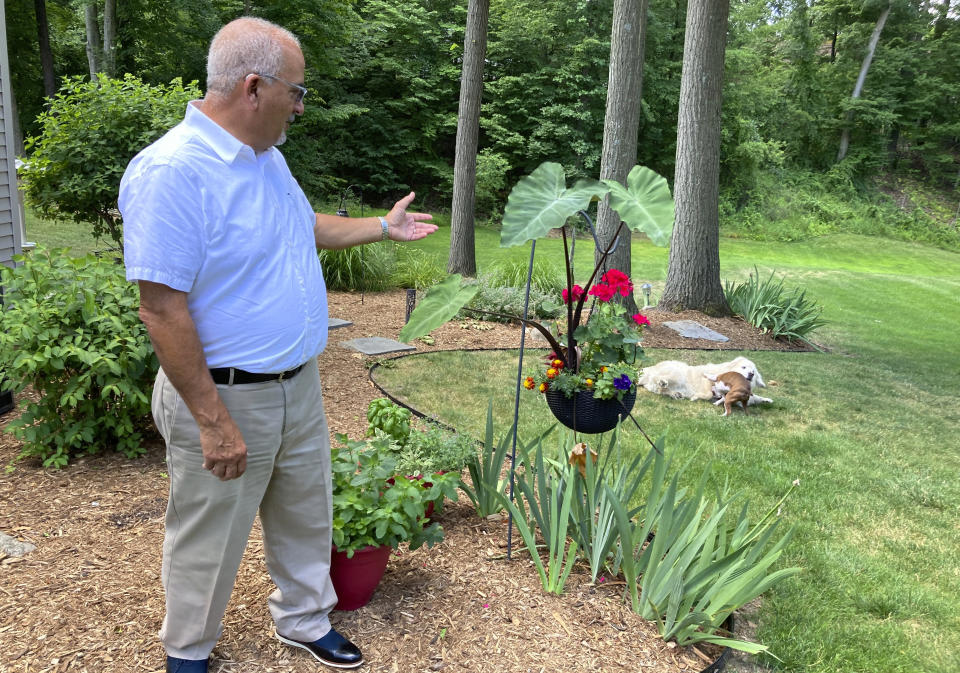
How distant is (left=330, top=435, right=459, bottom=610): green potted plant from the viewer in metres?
2.14

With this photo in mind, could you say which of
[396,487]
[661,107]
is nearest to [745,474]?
[396,487]

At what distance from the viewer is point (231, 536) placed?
69.2 inches

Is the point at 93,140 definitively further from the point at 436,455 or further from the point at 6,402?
the point at 436,455

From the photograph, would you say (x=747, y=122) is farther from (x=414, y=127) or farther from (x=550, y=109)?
(x=414, y=127)

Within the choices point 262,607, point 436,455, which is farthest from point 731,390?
point 262,607

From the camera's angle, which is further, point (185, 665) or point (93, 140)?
point (93, 140)

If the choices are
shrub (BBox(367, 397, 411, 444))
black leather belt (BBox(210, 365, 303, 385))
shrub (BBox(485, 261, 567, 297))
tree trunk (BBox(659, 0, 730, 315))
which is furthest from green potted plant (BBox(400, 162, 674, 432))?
tree trunk (BBox(659, 0, 730, 315))

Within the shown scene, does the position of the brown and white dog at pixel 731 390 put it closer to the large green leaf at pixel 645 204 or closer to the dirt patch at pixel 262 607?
the dirt patch at pixel 262 607

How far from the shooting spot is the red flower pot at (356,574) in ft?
7.02

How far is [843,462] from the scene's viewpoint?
13.7 ft

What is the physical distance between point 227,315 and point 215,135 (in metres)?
0.42

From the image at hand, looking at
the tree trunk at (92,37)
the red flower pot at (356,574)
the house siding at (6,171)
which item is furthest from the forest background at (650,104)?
the red flower pot at (356,574)

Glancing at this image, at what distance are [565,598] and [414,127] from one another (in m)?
19.0

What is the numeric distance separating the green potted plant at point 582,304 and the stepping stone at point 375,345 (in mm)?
3179
